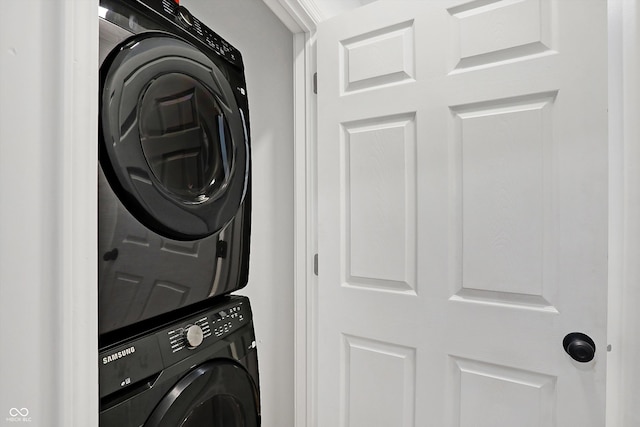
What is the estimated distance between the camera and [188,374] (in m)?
0.70

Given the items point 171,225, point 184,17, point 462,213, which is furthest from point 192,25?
point 462,213

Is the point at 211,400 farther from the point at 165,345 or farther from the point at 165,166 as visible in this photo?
the point at 165,166

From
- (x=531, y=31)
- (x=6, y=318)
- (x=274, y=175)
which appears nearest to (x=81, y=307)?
(x=6, y=318)

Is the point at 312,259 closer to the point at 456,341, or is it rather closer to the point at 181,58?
the point at 456,341

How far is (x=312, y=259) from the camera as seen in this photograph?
143 centimetres

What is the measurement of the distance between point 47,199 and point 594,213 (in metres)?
1.24

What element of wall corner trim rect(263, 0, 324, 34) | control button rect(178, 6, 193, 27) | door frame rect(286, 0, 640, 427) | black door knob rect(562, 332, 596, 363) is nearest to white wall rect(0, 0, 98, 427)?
control button rect(178, 6, 193, 27)

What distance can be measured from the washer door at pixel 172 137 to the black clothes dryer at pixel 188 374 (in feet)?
0.69

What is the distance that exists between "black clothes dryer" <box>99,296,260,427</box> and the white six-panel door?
54 centimetres

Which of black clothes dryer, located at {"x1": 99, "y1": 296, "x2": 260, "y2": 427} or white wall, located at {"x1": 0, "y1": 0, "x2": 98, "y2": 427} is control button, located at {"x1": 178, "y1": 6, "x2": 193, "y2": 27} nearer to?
white wall, located at {"x1": 0, "y1": 0, "x2": 98, "y2": 427}

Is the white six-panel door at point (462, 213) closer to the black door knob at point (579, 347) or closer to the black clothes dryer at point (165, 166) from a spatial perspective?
the black door knob at point (579, 347)

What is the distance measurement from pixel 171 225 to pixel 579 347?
1.12 metres

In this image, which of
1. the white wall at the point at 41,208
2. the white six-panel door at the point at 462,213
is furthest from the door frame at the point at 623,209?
the white wall at the point at 41,208

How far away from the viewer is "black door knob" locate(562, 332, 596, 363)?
929 mm
